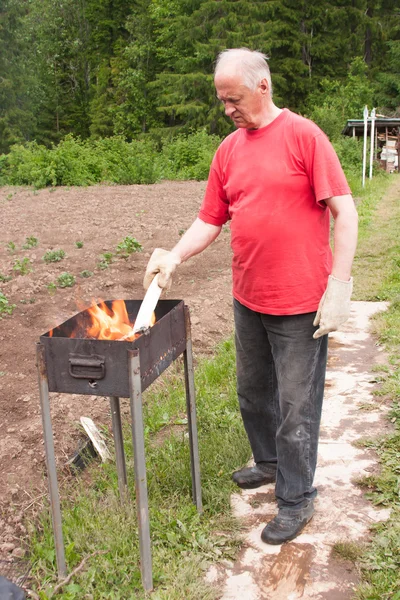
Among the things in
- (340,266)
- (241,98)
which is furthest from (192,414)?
(241,98)

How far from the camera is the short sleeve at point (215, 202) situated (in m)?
3.16

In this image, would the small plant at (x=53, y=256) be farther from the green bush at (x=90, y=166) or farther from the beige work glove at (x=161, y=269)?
the green bush at (x=90, y=166)

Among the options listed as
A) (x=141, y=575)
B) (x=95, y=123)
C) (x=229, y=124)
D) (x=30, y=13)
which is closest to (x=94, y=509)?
(x=141, y=575)

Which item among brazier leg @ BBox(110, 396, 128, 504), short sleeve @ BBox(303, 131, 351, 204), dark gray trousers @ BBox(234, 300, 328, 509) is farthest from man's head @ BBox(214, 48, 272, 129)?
brazier leg @ BBox(110, 396, 128, 504)

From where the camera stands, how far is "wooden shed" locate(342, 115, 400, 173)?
96.6 ft

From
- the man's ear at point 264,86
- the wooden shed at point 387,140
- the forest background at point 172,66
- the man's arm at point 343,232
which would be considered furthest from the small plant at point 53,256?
the wooden shed at point 387,140

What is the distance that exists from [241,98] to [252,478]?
75.0 inches

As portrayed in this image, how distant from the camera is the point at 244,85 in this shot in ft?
9.05

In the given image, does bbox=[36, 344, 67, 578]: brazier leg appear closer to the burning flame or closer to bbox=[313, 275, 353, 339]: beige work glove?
the burning flame

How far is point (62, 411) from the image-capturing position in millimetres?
4473

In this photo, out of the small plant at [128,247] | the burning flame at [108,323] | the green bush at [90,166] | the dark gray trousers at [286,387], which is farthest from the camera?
the green bush at [90,166]

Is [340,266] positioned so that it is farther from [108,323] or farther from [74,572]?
[74,572]

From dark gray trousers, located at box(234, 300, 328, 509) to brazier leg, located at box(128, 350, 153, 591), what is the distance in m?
0.72

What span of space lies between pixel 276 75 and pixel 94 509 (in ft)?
121
